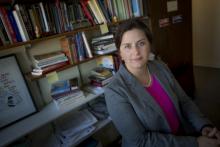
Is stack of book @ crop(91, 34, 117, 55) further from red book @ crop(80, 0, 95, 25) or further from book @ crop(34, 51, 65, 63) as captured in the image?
book @ crop(34, 51, 65, 63)

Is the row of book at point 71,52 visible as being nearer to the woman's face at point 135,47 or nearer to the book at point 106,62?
the book at point 106,62

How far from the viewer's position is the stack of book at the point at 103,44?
6.15 ft

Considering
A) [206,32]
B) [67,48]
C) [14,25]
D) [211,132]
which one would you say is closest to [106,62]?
[67,48]

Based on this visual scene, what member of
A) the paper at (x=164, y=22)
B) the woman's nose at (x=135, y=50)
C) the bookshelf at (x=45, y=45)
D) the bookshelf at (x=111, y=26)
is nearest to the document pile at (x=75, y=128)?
the bookshelf at (x=45, y=45)

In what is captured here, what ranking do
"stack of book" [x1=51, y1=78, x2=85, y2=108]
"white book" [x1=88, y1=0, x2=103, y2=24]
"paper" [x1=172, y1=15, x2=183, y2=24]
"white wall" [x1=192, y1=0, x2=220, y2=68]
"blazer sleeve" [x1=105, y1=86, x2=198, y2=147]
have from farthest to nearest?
"white wall" [x1=192, y1=0, x2=220, y2=68] → "paper" [x1=172, y1=15, x2=183, y2=24] → "white book" [x1=88, y1=0, x2=103, y2=24] → "stack of book" [x1=51, y1=78, x2=85, y2=108] → "blazer sleeve" [x1=105, y1=86, x2=198, y2=147]

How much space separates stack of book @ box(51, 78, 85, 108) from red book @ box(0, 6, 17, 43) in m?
0.54

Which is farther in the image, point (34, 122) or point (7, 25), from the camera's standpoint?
point (34, 122)

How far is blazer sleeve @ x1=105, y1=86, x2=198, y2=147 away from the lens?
3.55 feet

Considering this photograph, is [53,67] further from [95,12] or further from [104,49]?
[95,12]

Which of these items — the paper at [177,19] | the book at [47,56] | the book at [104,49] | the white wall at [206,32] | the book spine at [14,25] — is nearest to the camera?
the book spine at [14,25]

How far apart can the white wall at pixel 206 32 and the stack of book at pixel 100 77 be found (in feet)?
9.59

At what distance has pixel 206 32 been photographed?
13.1 ft

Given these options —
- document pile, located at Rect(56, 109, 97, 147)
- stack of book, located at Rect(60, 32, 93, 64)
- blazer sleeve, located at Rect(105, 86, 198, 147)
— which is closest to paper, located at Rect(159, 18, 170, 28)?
stack of book, located at Rect(60, 32, 93, 64)

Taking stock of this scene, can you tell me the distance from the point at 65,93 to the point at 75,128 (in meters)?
0.33
